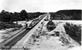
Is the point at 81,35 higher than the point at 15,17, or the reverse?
the point at 15,17

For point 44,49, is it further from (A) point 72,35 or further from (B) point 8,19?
(B) point 8,19

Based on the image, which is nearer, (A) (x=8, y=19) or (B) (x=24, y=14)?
(A) (x=8, y=19)

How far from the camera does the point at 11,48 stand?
1316cm

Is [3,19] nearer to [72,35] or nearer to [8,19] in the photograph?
[8,19]

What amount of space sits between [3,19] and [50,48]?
106 feet

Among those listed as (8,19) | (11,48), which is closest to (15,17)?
(8,19)

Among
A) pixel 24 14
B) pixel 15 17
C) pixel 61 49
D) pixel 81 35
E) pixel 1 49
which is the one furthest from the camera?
pixel 24 14

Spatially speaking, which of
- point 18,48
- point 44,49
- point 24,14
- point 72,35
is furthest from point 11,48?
point 24,14

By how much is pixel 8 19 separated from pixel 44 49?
3169 cm

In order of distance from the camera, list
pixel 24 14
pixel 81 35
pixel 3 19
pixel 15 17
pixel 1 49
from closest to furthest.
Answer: pixel 1 49 → pixel 81 35 → pixel 3 19 → pixel 15 17 → pixel 24 14

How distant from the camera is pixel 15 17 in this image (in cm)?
4706

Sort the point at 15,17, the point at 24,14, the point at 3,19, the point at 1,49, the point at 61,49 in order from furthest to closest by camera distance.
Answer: the point at 24,14
the point at 15,17
the point at 3,19
the point at 61,49
the point at 1,49

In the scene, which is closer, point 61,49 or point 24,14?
point 61,49

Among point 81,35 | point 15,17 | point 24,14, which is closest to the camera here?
point 81,35
